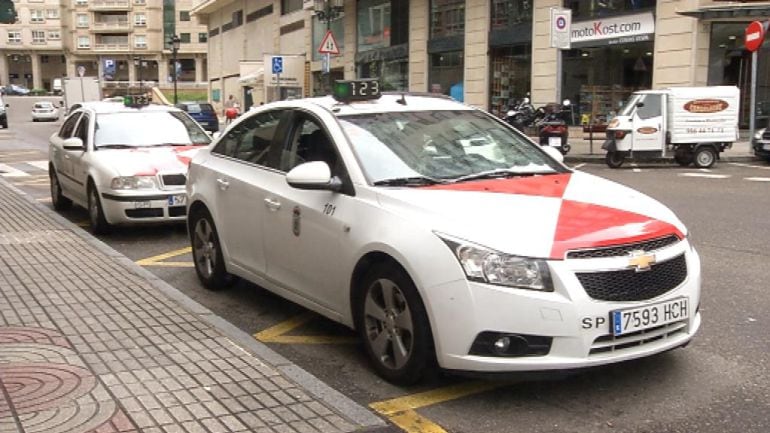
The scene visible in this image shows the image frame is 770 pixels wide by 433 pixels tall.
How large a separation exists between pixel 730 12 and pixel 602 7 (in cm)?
466

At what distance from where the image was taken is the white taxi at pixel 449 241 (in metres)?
3.80

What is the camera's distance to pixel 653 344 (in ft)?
13.2

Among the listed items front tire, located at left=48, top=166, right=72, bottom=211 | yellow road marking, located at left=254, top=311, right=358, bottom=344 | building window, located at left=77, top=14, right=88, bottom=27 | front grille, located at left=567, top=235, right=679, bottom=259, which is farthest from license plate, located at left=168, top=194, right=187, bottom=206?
building window, located at left=77, top=14, right=88, bottom=27

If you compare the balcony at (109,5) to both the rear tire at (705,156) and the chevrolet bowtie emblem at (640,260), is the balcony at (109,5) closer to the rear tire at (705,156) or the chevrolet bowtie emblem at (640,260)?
the rear tire at (705,156)

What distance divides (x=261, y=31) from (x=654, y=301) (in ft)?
176

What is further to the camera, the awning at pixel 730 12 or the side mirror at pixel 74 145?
the awning at pixel 730 12

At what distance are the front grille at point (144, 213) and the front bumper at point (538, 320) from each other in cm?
582

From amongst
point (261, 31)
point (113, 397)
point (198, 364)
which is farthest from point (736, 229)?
point (261, 31)

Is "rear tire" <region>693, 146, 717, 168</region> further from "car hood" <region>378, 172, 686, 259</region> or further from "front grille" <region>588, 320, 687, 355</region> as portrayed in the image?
"front grille" <region>588, 320, 687, 355</region>

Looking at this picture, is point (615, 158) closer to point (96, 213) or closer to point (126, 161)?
point (126, 161)

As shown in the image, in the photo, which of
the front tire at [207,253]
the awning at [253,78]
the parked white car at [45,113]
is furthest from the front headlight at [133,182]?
the parked white car at [45,113]

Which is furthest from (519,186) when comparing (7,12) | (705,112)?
(705,112)

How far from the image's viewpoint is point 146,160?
30.3ft

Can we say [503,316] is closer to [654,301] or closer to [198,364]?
[654,301]
